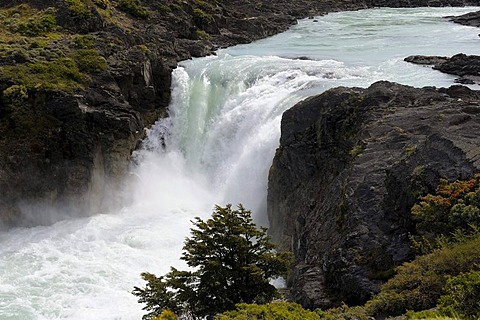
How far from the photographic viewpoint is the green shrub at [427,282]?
36.3 feet

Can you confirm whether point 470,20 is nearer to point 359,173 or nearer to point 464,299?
point 359,173

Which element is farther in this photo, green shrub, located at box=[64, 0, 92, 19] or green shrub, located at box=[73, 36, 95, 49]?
green shrub, located at box=[64, 0, 92, 19]

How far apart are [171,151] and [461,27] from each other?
144 feet

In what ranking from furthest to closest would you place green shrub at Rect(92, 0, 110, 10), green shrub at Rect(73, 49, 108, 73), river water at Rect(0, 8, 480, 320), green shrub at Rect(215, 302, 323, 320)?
green shrub at Rect(92, 0, 110, 10), green shrub at Rect(73, 49, 108, 73), river water at Rect(0, 8, 480, 320), green shrub at Rect(215, 302, 323, 320)

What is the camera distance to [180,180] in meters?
32.1

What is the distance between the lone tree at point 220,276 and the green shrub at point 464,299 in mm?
5752

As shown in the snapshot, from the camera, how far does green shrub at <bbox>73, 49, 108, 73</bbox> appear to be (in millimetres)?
31266

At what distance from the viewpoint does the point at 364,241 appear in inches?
595

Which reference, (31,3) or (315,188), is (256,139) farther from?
(31,3)

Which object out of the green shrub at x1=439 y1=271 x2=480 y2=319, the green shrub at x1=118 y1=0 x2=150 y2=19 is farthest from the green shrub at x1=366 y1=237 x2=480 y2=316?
the green shrub at x1=118 y1=0 x2=150 y2=19

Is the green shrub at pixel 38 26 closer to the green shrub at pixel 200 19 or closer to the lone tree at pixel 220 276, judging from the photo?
the green shrub at pixel 200 19

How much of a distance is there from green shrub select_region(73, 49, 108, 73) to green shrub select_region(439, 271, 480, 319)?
26599 mm

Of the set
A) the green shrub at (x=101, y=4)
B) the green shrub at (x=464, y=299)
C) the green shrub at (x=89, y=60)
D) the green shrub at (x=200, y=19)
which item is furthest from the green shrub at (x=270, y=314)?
the green shrub at (x=200, y=19)

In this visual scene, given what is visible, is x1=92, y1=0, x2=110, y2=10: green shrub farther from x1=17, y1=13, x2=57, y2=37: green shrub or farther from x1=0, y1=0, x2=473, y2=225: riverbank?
x1=17, y1=13, x2=57, y2=37: green shrub
